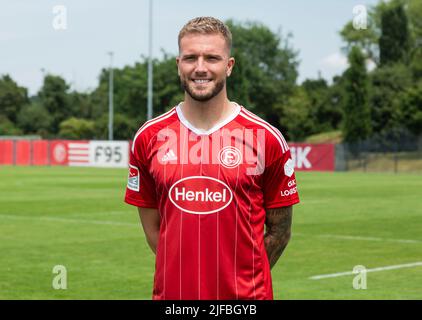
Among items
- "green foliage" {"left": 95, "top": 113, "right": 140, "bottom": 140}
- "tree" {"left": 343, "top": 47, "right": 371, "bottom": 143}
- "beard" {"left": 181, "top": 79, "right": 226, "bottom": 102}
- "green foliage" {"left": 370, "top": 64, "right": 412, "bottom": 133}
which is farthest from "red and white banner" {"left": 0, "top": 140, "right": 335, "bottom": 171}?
"beard" {"left": 181, "top": 79, "right": 226, "bottom": 102}

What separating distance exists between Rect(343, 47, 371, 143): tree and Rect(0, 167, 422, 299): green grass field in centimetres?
3822

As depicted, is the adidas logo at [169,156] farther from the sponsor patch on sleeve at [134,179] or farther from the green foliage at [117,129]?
the green foliage at [117,129]

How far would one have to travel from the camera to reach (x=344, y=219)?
68.5ft

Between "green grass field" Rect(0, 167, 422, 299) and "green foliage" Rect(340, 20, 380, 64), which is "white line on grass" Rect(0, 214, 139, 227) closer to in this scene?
"green grass field" Rect(0, 167, 422, 299)

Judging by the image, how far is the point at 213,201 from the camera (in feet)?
14.2

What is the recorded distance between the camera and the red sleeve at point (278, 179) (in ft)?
14.7

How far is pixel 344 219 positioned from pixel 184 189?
55.4 ft

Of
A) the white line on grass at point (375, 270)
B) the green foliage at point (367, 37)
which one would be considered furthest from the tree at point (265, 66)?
the white line on grass at point (375, 270)

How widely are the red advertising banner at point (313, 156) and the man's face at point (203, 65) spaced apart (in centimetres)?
5195

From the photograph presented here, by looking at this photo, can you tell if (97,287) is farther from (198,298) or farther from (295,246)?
(198,298)

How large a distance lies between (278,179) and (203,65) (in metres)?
0.69

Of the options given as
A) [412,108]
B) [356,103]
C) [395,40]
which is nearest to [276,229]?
[356,103]

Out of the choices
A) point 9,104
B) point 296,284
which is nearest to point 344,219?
point 296,284

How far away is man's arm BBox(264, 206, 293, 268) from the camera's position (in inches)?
185
